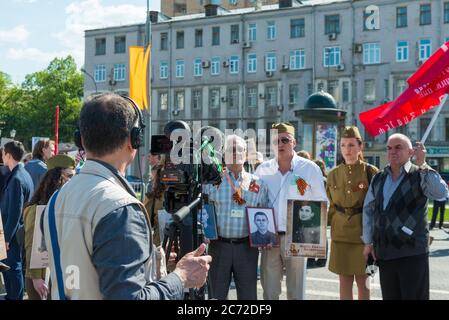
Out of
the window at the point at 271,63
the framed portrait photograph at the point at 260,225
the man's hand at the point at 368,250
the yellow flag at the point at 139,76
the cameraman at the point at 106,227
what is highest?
the window at the point at 271,63

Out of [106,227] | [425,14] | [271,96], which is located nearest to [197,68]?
[271,96]

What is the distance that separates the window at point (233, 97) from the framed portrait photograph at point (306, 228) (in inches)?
2130

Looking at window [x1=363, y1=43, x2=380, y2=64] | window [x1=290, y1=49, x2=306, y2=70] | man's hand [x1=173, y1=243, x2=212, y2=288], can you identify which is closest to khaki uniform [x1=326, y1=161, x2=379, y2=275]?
man's hand [x1=173, y1=243, x2=212, y2=288]

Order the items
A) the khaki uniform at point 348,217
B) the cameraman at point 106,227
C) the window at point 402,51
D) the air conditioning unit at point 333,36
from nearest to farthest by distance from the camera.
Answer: the cameraman at point 106,227
the khaki uniform at point 348,217
the window at point 402,51
the air conditioning unit at point 333,36

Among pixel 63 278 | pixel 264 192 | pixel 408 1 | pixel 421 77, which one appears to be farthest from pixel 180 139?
pixel 408 1

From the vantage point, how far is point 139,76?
1709 cm

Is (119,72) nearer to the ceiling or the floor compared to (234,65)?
nearer to the ceiling

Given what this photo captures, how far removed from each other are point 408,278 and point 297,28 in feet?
177

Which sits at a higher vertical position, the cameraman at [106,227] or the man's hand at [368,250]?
the cameraman at [106,227]

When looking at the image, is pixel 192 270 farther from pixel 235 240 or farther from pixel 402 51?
pixel 402 51

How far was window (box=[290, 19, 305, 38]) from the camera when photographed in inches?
2265

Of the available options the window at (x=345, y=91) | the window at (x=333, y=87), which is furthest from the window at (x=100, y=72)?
the window at (x=345, y=91)

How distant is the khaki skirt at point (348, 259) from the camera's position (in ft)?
21.1

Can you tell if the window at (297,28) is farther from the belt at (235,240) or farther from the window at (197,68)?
the belt at (235,240)
